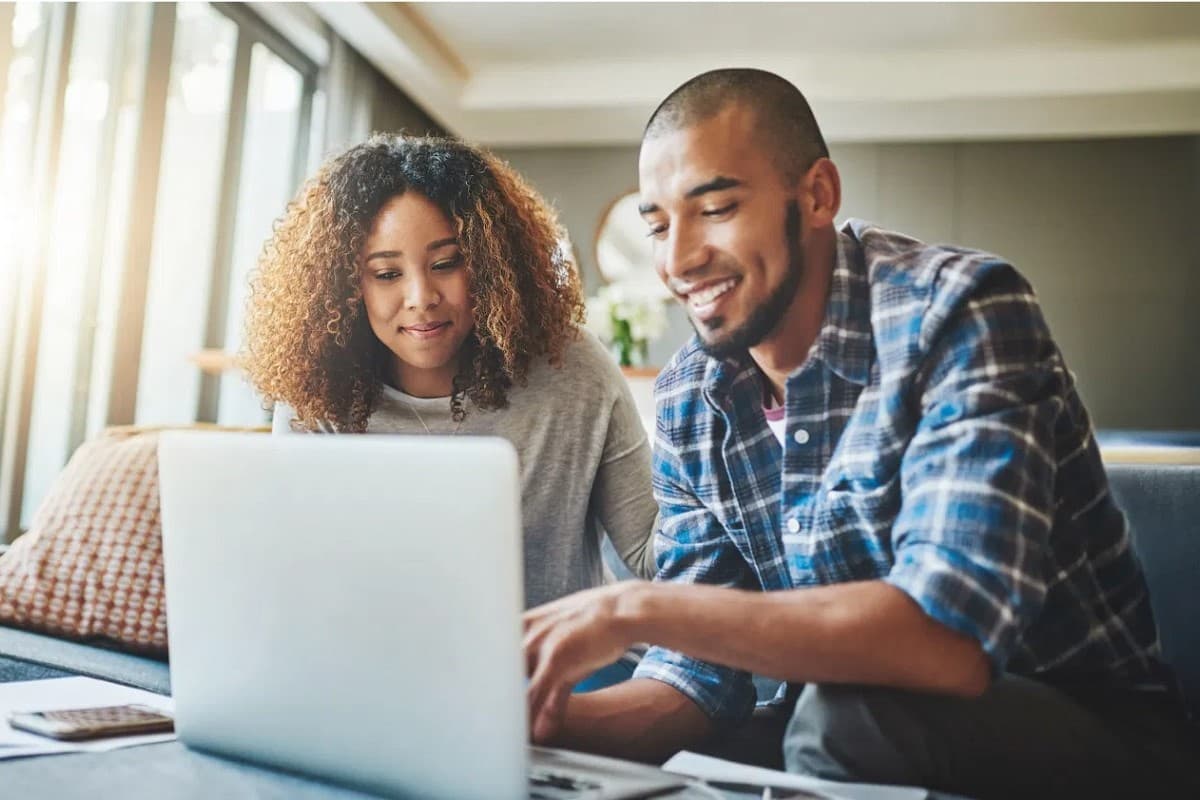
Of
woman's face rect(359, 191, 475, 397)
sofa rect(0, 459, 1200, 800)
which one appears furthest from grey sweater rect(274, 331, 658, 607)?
sofa rect(0, 459, 1200, 800)

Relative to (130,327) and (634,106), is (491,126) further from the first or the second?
(130,327)

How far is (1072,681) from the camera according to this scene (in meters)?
0.97

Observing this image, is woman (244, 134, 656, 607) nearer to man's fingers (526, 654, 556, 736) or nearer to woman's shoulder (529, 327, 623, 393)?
woman's shoulder (529, 327, 623, 393)

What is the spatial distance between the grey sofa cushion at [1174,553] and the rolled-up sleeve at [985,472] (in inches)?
15.1

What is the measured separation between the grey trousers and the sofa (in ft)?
0.98

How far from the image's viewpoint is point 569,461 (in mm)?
1479

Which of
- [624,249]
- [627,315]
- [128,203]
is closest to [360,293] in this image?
[128,203]

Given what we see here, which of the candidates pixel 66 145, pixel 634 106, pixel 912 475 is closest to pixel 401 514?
pixel 912 475

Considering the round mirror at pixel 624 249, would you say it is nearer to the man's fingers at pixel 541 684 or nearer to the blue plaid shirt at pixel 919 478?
the blue plaid shirt at pixel 919 478

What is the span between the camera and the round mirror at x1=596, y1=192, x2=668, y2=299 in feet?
18.6

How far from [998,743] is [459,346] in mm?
935

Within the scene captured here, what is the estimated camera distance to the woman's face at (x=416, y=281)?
145cm

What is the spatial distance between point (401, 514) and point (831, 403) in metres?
0.54

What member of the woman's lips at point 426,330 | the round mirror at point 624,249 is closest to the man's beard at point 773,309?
the woman's lips at point 426,330
